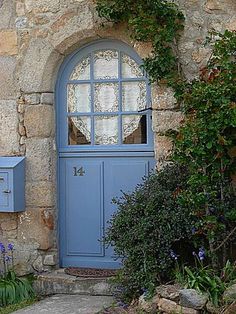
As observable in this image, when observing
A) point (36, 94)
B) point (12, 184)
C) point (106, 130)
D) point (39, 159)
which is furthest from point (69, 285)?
point (36, 94)

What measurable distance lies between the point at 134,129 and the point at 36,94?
1060 millimetres

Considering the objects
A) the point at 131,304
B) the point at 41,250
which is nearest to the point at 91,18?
Answer: the point at 41,250

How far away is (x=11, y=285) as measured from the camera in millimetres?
6816

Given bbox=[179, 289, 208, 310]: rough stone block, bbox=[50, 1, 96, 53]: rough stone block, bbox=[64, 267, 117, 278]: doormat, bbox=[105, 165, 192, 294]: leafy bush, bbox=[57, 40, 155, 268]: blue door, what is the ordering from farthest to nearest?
bbox=[57, 40, 155, 268]: blue door → bbox=[50, 1, 96, 53]: rough stone block → bbox=[64, 267, 117, 278]: doormat → bbox=[105, 165, 192, 294]: leafy bush → bbox=[179, 289, 208, 310]: rough stone block

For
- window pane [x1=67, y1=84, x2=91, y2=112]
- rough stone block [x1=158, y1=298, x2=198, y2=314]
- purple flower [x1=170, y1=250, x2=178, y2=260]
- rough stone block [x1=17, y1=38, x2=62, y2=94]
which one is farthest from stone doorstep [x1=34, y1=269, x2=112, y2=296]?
rough stone block [x1=17, y1=38, x2=62, y2=94]

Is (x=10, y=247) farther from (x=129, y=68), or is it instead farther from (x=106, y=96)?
(x=129, y=68)

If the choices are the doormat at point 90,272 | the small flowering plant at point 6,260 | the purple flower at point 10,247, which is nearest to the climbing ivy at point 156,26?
the doormat at point 90,272

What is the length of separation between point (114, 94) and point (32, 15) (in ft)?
3.82

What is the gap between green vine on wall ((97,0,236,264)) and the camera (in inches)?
227

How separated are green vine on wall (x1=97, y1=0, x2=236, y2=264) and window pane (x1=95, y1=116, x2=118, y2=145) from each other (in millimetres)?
736

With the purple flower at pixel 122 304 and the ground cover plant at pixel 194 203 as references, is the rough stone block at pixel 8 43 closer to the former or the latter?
the ground cover plant at pixel 194 203

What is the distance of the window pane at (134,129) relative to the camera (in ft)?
23.0

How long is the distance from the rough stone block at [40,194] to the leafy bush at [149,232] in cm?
112

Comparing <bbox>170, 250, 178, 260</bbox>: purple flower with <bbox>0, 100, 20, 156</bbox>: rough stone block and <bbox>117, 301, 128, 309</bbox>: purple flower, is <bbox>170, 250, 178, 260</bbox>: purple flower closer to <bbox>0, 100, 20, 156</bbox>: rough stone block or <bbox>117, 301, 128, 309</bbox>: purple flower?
<bbox>117, 301, 128, 309</bbox>: purple flower
